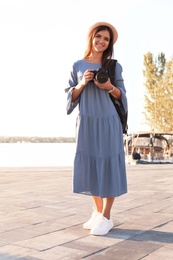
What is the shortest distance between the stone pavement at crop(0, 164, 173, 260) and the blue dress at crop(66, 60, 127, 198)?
391 millimetres

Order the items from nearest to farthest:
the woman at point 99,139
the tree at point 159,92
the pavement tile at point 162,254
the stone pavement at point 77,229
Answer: the pavement tile at point 162,254, the stone pavement at point 77,229, the woman at point 99,139, the tree at point 159,92

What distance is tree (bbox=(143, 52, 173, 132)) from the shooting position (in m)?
32.8

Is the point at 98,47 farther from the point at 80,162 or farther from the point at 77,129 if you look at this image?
the point at 80,162

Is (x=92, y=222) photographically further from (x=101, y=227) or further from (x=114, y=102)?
(x=114, y=102)

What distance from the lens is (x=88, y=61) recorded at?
3.58 meters

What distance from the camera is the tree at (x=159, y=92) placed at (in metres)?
32.8

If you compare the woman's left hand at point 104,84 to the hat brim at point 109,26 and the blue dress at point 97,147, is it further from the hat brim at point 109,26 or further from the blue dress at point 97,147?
the hat brim at point 109,26

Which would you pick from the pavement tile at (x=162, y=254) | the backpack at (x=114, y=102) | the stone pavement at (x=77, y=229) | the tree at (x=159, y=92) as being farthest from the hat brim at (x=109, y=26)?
the tree at (x=159, y=92)

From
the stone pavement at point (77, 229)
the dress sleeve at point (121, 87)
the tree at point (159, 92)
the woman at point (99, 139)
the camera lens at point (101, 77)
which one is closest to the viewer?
the stone pavement at point (77, 229)

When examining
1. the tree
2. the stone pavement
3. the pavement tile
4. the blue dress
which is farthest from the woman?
the tree

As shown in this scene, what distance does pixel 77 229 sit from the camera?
11.7 feet

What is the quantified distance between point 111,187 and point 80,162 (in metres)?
0.32

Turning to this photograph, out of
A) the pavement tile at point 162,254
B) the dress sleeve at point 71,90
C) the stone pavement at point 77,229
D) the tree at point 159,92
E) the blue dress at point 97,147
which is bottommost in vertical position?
the pavement tile at point 162,254

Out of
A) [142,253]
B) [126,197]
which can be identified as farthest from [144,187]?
[142,253]
